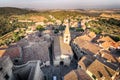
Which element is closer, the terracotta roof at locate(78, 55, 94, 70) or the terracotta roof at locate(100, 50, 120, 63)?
the terracotta roof at locate(78, 55, 94, 70)

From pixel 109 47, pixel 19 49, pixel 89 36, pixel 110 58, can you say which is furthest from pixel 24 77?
pixel 89 36

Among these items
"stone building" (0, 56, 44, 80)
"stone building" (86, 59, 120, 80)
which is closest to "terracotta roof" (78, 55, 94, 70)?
"stone building" (86, 59, 120, 80)

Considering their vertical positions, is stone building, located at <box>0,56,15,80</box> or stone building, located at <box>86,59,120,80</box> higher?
stone building, located at <box>0,56,15,80</box>

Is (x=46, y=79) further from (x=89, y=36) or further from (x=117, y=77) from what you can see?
(x=89, y=36)

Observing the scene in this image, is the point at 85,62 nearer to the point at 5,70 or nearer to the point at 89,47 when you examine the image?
the point at 89,47

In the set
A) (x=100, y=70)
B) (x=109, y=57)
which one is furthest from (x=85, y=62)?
(x=109, y=57)

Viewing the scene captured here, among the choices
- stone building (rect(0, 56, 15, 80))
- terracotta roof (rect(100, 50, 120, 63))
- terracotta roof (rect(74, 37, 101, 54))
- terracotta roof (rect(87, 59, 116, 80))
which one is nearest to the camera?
stone building (rect(0, 56, 15, 80))

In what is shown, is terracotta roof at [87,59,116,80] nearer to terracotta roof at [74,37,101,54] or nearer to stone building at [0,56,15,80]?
terracotta roof at [74,37,101,54]

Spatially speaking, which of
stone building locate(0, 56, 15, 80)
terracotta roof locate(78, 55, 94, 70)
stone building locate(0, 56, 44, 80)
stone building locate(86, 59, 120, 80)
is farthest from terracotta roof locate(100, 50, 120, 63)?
stone building locate(0, 56, 15, 80)

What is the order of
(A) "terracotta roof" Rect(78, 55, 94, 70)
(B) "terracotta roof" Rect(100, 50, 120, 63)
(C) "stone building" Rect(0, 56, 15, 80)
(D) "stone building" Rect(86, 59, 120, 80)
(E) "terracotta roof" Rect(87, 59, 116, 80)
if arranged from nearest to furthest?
1. (C) "stone building" Rect(0, 56, 15, 80)
2. (D) "stone building" Rect(86, 59, 120, 80)
3. (E) "terracotta roof" Rect(87, 59, 116, 80)
4. (A) "terracotta roof" Rect(78, 55, 94, 70)
5. (B) "terracotta roof" Rect(100, 50, 120, 63)
